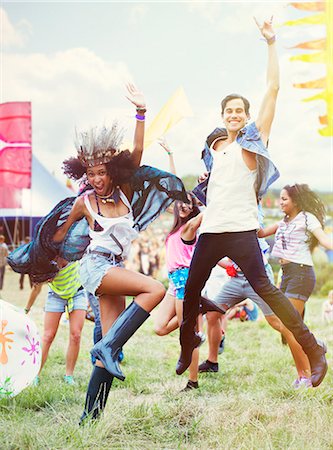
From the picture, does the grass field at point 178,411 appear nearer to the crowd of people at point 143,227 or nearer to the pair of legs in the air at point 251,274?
the crowd of people at point 143,227

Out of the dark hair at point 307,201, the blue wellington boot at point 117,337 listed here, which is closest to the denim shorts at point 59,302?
the blue wellington boot at point 117,337

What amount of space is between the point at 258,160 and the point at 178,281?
4.92 feet

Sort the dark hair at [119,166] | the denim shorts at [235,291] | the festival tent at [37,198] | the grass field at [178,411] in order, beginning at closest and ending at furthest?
the grass field at [178,411]
the dark hair at [119,166]
the denim shorts at [235,291]
the festival tent at [37,198]

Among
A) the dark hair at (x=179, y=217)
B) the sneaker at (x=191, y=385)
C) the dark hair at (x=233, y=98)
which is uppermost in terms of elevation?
the dark hair at (x=233, y=98)

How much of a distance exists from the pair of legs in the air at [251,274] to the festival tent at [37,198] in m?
12.2

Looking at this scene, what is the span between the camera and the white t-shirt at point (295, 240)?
4.93 m

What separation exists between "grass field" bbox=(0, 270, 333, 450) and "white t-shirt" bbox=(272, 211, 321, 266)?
3.31ft

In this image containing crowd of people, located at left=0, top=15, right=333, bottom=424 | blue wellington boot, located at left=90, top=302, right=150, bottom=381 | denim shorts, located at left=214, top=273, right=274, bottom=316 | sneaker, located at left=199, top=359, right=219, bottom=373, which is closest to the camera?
blue wellington boot, located at left=90, top=302, right=150, bottom=381

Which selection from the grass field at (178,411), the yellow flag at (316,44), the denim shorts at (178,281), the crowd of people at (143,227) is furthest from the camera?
the denim shorts at (178,281)

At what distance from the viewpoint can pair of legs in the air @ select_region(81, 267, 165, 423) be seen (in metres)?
3.22

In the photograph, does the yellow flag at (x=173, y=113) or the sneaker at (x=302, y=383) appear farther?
the yellow flag at (x=173, y=113)

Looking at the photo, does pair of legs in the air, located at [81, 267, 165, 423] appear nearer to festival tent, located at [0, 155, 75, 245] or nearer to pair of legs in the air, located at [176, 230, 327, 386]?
pair of legs in the air, located at [176, 230, 327, 386]

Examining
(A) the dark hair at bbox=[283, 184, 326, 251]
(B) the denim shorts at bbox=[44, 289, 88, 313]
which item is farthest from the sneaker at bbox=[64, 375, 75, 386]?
(A) the dark hair at bbox=[283, 184, 326, 251]

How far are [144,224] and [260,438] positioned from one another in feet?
4.79
